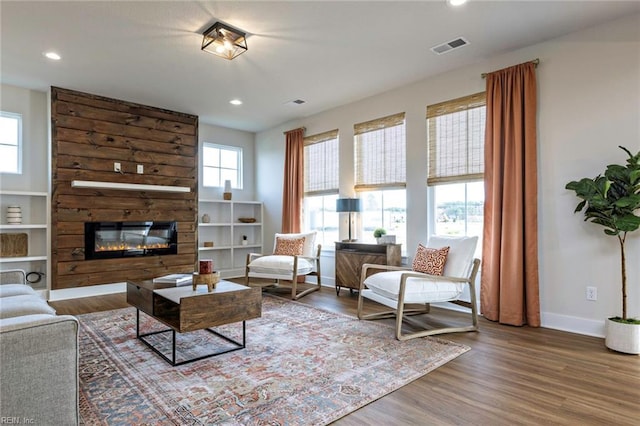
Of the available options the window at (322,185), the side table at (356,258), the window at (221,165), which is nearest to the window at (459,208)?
the side table at (356,258)

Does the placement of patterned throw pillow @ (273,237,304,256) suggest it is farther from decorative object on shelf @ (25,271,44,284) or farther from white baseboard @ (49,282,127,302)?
decorative object on shelf @ (25,271,44,284)

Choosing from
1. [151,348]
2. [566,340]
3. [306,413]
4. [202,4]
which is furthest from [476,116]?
[151,348]

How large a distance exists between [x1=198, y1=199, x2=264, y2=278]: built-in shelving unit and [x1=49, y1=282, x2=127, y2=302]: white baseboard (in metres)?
1.39

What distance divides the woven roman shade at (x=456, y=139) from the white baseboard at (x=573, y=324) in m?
1.55

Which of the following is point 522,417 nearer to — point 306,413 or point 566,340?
point 306,413

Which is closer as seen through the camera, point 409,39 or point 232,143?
point 409,39

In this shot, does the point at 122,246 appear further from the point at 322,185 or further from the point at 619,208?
the point at 619,208

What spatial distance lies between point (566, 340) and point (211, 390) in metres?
2.91

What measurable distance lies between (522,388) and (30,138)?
6163 mm

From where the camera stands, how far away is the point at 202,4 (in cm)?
288

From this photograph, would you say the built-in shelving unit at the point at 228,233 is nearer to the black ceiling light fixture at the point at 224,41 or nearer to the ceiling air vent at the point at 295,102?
the ceiling air vent at the point at 295,102

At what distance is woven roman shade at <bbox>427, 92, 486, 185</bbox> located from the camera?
13.0ft

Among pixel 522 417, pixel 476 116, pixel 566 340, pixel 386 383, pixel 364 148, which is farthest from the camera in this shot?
pixel 364 148

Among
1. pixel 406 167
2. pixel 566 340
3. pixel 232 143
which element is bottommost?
pixel 566 340
